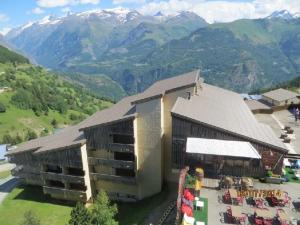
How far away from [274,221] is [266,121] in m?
36.9

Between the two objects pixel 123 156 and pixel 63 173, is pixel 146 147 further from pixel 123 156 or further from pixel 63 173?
pixel 63 173

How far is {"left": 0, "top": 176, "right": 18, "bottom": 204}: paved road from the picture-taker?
6068 centimetres

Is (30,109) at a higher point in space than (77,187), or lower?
lower

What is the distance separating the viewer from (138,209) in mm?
46625

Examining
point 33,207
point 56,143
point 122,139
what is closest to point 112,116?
point 122,139

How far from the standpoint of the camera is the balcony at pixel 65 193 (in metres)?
50.6

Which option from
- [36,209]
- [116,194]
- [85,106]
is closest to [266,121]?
[116,194]

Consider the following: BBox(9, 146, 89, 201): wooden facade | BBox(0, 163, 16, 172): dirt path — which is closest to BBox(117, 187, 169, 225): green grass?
BBox(9, 146, 89, 201): wooden facade

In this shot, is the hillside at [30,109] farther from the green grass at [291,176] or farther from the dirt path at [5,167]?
the green grass at [291,176]

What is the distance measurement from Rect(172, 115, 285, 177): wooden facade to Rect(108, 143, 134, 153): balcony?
7.83 m

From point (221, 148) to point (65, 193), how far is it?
25.8 meters

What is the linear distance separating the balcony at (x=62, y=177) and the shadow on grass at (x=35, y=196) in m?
3.92

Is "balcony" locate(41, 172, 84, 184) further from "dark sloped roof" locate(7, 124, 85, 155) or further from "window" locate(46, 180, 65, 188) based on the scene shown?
"dark sloped roof" locate(7, 124, 85, 155)

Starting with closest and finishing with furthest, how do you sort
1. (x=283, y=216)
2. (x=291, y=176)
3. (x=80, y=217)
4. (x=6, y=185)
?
1. (x=283, y=216)
2. (x=80, y=217)
3. (x=291, y=176)
4. (x=6, y=185)
